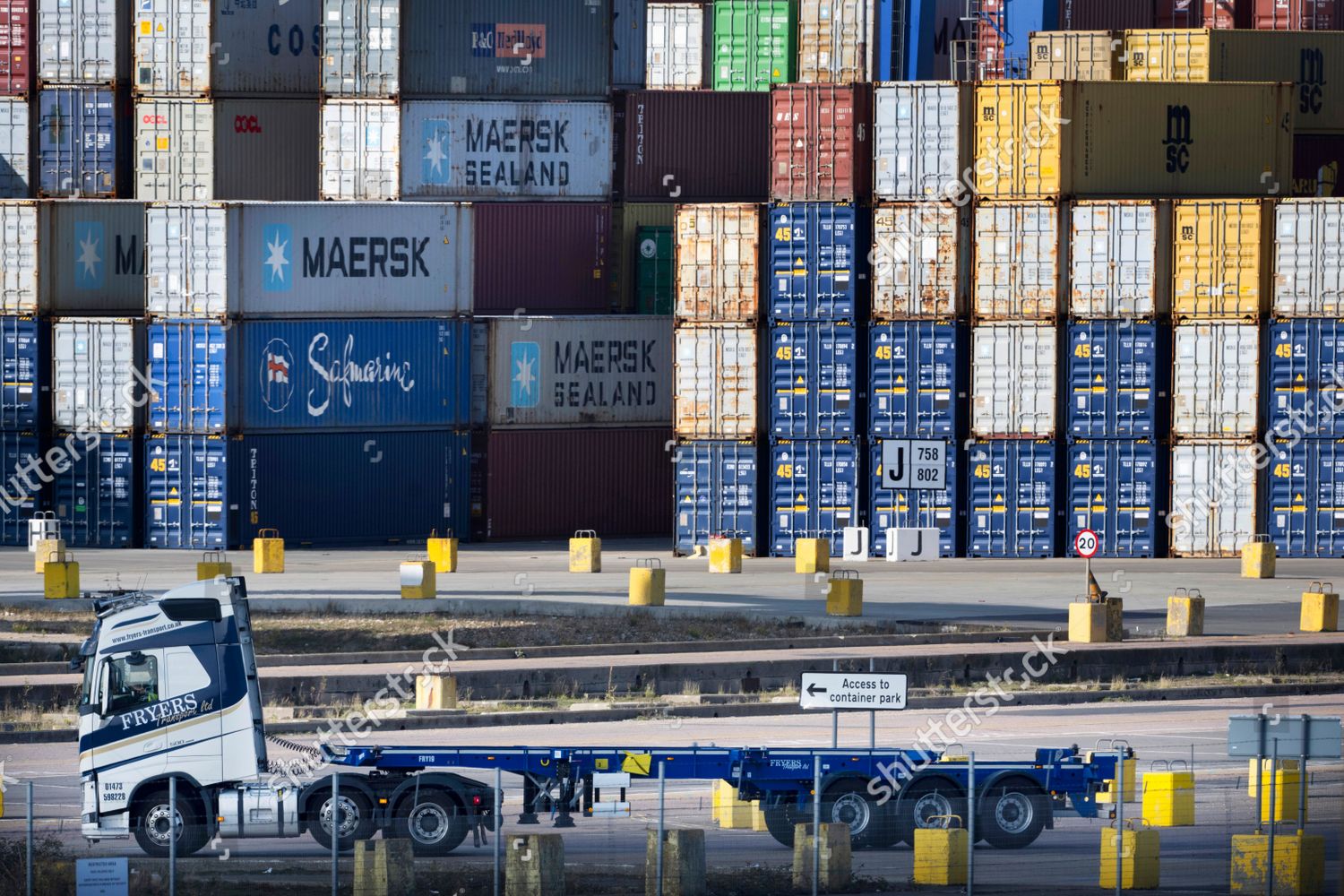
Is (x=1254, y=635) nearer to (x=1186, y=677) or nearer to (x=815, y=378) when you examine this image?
(x=1186, y=677)

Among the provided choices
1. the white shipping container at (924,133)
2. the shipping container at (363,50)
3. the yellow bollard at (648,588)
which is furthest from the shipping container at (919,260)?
the shipping container at (363,50)

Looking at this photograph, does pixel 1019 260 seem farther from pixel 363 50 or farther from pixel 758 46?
pixel 363 50

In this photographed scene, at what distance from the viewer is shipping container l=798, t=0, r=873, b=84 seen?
58.9 meters

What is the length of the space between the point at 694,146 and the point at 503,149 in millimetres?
5708

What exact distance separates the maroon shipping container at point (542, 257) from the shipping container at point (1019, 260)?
11.5 m

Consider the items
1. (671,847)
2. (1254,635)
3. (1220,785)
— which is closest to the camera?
(671,847)

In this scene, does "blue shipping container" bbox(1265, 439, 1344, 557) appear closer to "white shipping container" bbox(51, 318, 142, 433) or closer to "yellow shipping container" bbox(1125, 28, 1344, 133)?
"yellow shipping container" bbox(1125, 28, 1344, 133)

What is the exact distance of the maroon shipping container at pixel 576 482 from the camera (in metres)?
55.1

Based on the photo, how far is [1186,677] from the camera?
33312 millimetres

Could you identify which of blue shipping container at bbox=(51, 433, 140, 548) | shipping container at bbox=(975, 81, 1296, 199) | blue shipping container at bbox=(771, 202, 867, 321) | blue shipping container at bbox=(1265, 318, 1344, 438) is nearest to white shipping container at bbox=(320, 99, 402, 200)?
blue shipping container at bbox=(51, 433, 140, 548)

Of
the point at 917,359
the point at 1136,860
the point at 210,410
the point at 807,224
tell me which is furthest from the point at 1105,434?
the point at 1136,860

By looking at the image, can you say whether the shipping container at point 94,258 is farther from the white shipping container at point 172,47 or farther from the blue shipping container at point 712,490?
the blue shipping container at point 712,490

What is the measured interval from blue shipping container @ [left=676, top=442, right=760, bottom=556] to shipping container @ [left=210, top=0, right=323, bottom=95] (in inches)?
614

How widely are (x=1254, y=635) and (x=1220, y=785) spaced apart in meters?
12.4
